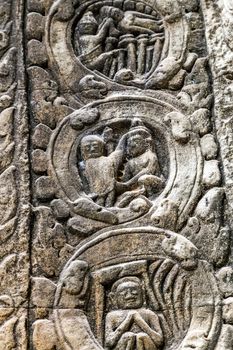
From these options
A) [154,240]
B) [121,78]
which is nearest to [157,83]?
[121,78]

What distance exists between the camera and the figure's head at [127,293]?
3027 millimetres

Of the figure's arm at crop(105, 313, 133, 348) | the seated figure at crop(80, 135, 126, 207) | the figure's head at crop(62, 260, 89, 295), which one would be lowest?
the figure's arm at crop(105, 313, 133, 348)

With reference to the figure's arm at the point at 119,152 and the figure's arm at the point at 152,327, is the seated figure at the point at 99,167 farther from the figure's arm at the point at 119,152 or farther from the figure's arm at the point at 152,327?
the figure's arm at the point at 152,327

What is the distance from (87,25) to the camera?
12.1ft

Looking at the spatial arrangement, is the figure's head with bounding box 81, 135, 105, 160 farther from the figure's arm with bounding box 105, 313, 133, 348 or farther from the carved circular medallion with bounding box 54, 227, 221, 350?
the figure's arm with bounding box 105, 313, 133, 348

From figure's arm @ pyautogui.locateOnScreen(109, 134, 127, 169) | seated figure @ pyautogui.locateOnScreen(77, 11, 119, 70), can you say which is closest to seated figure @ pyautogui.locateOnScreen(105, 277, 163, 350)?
figure's arm @ pyautogui.locateOnScreen(109, 134, 127, 169)

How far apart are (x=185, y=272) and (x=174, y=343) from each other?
322 millimetres

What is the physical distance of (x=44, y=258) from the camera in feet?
10.2

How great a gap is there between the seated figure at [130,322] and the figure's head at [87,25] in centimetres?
141

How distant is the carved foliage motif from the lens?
3.01 m

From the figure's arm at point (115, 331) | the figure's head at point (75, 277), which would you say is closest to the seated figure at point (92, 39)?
the figure's head at point (75, 277)

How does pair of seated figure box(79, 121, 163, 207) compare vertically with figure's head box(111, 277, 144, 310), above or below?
above

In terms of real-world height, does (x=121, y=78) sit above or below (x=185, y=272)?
above

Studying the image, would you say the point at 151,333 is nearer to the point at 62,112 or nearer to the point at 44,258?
the point at 44,258
